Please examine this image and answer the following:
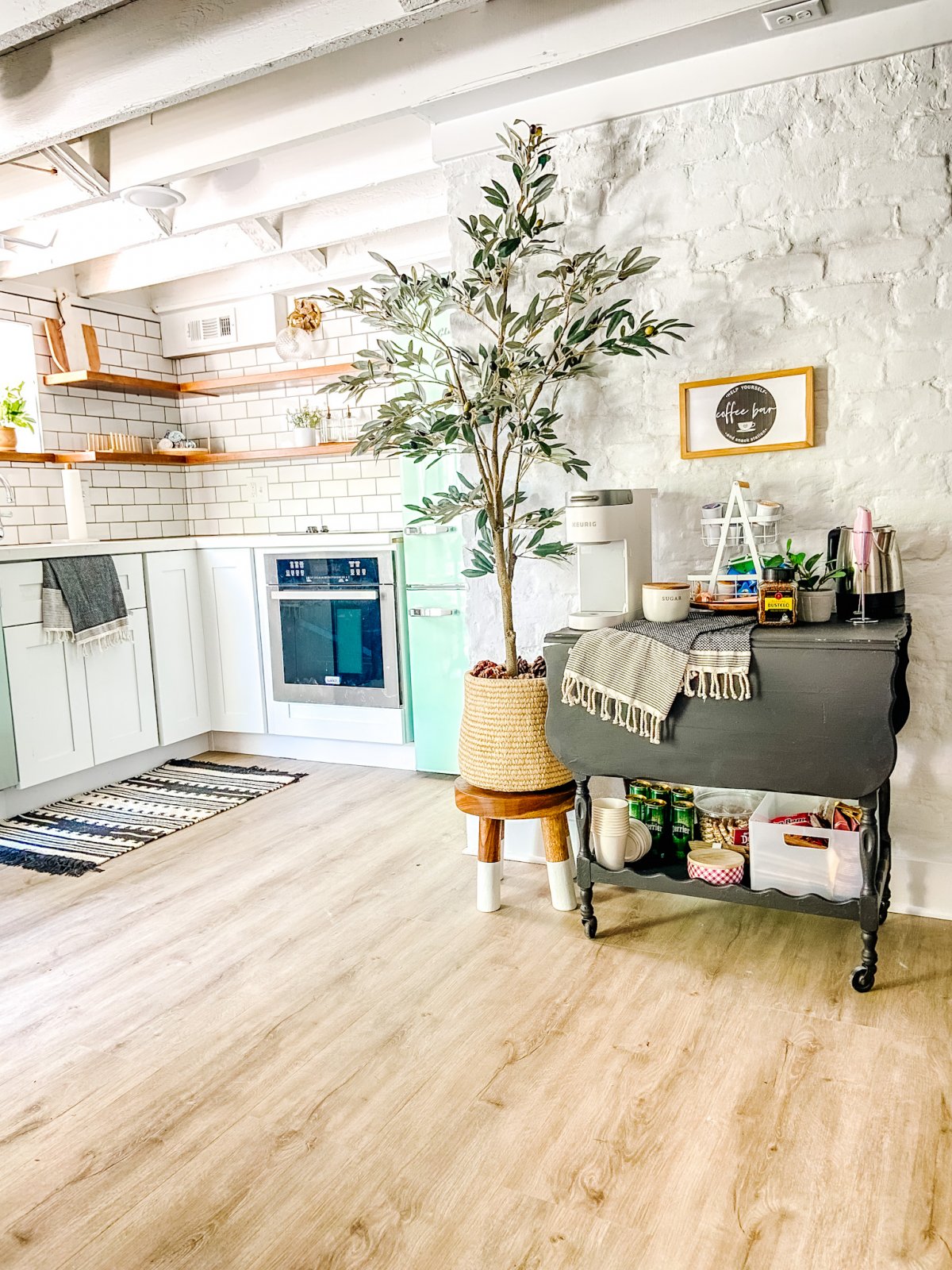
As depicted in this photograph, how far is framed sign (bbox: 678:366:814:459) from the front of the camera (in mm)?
2604

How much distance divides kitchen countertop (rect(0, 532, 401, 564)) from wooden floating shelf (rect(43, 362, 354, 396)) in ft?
2.89

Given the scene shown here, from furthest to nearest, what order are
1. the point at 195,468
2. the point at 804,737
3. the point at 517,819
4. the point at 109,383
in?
the point at 195,468 → the point at 109,383 → the point at 517,819 → the point at 804,737

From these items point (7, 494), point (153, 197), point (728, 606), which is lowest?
point (728, 606)

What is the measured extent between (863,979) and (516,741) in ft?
3.32

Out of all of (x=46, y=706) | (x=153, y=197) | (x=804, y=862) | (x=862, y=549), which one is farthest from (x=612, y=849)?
(x=153, y=197)

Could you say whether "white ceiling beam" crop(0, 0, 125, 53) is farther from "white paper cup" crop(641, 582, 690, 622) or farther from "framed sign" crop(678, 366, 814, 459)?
"white paper cup" crop(641, 582, 690, 622)

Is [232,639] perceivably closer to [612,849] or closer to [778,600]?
[612,849]

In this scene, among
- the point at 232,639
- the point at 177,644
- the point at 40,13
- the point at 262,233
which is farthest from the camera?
the point at 232,639

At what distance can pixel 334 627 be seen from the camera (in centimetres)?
424

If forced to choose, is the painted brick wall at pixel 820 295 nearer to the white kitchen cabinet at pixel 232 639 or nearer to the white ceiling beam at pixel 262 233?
the white ceiling beam at pixel 262 233

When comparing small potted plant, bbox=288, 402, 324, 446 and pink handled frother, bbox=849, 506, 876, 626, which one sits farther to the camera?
small potted plant, bbox=288, 402, 324, 446

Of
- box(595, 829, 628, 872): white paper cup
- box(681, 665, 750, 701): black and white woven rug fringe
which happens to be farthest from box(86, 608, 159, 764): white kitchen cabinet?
box(681, 665, 750, 701): black and white woven rug fringe

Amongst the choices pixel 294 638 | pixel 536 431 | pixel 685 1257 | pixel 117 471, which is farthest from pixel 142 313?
pixel 685 1257

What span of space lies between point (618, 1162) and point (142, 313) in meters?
4.84
